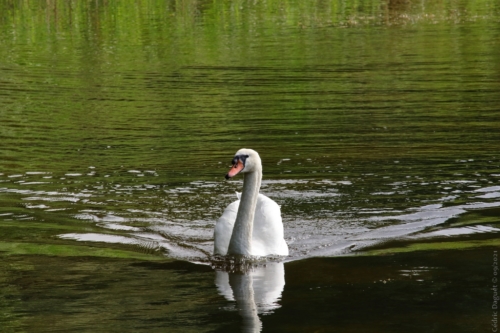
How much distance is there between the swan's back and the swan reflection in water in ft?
0.93

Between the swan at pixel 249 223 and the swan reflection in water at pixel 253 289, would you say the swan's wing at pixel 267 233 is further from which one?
the swan reflection in water at pixel 253 289

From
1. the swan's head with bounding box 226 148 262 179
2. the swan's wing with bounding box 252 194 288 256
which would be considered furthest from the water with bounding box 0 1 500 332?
the swan's head with bounding box 226 148 262 179

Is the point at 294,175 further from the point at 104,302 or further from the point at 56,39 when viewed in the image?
the point at 56,39

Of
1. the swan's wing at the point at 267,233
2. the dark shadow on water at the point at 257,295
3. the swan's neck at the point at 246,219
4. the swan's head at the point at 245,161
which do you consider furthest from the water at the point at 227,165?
the swan's head at the point at 245,161

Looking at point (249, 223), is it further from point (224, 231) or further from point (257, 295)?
point (257, 295)

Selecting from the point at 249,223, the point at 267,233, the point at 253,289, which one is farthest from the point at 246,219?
the point at 253,289

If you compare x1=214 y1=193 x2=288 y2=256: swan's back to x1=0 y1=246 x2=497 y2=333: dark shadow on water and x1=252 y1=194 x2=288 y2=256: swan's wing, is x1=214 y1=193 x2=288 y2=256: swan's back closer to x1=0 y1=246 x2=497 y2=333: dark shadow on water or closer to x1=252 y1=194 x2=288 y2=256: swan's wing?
x1=252 y1=194 x2=288 y2=256: swan's wing

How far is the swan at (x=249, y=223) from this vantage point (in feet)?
29.2

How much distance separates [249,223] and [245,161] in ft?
1.90

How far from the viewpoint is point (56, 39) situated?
29.1 meters

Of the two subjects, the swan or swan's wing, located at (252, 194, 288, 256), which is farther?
swan's wing, located at (252, 194, 288, 256)

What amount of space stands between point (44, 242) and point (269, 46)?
17.5m

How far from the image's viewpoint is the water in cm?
774

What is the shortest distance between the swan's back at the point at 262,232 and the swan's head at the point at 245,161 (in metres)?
0.55
